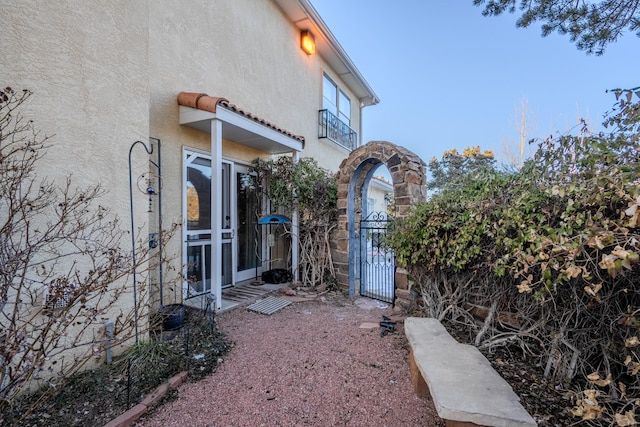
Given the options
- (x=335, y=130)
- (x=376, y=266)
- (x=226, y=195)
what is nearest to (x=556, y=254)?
(x=376, y=266)

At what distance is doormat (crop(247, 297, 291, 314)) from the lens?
4.99m

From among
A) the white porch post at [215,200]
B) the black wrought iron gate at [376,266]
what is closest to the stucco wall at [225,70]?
the white porch post at [215,200]

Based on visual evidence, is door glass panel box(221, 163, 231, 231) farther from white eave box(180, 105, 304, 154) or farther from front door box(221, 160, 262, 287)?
white eave box(180, 105, 304, 154)

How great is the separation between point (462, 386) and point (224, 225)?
494 centimetres

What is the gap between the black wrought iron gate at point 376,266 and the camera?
18.7 ft

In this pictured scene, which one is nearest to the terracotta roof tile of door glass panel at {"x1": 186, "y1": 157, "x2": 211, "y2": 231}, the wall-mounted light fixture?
door glass panel at {"x1": 186, "y1": 157, "x2": 211, "y2": 231}

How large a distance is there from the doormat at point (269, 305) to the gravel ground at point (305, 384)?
22.8 inches

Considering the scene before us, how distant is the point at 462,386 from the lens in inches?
81.0

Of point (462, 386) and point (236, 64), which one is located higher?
point (236, 64)

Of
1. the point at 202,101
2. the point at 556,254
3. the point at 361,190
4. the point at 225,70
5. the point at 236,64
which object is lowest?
the point at 556,254

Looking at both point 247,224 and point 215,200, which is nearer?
point 215,200

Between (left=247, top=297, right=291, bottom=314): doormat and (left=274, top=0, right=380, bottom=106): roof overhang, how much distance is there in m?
7.27

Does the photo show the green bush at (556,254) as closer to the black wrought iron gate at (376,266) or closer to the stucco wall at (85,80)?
the black wrought iron gate at (376,266)

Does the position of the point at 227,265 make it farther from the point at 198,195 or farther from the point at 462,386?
the point at 462,386
